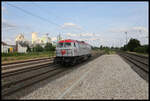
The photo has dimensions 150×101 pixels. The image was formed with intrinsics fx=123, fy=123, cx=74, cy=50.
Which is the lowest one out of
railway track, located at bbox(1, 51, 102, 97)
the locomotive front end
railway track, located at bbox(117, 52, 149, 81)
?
railway track, located at bbox(117, 52, 149, 81)

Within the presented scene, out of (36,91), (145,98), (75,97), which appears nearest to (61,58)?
(36,91)

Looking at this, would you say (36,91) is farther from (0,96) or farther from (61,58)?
(61,58)

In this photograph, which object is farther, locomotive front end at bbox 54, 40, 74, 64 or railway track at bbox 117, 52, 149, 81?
locomotive front end at bbox 54, 40, 74, 64

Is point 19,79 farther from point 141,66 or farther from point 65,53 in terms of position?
point 141,66

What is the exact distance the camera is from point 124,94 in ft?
17.3

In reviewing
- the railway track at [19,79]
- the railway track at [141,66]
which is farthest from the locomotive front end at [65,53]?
the railway track at [141,66]

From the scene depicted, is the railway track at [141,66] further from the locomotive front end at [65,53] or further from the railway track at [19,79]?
the railway track at [19,79]

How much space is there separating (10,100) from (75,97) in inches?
97.7

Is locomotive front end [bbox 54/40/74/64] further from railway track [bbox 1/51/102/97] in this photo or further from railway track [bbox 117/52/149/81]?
railway track [bbox 117/52/149/81]

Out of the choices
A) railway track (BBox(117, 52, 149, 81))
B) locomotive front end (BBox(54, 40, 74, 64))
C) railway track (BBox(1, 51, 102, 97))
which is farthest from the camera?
locomotive front end (BBox(54, 40, 74, 64))

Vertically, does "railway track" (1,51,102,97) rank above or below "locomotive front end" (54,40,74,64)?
below

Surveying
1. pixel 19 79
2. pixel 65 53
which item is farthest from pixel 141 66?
pixel 19 79

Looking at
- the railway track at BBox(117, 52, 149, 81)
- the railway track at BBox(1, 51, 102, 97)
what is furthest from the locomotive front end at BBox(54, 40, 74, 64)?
the railway track at BBox(117, 52, 149, 81)

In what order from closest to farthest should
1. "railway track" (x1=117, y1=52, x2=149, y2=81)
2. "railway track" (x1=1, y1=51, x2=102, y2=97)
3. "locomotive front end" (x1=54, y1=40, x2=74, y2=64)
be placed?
"railway track" (x1=1, y1=51, x2=102, y2=97) → "railway track" (x1=117, y1=52, x2=149, y2=81) → "locomotive front end" (x1=54, y1=40, x2=74, y2=64)
